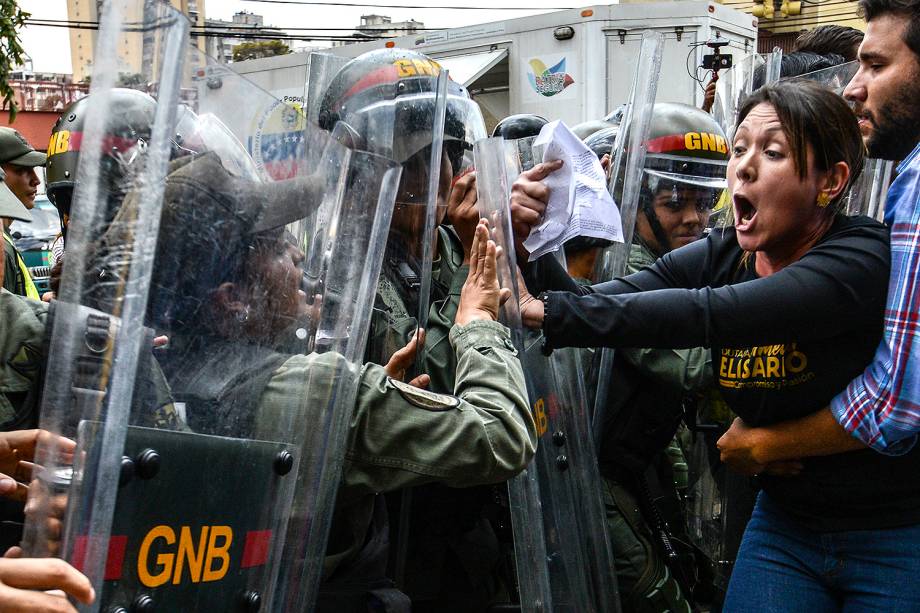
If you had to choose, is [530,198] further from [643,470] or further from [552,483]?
[643,470]

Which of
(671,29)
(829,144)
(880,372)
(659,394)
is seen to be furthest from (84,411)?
(671,29)

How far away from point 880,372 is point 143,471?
155 centimetres

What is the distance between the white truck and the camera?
1150 centimetres

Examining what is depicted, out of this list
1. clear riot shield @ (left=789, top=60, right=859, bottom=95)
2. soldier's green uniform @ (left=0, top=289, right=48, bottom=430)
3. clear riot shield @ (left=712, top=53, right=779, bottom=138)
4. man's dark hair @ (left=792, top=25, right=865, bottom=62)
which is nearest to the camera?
soldier's green uniform @ (left=0, top=289, right=48, bottom=430)

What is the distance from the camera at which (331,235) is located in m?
1.88

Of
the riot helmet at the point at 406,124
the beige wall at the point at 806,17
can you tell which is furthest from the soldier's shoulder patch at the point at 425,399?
the beige wall at the point at 806,17

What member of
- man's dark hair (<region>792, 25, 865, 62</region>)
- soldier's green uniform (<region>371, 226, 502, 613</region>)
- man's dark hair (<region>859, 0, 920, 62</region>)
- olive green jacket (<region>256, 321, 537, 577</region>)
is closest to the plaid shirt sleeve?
man's dark hair (<region>859, 0, 920, 62</region>)

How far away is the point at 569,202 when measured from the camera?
8.64ft

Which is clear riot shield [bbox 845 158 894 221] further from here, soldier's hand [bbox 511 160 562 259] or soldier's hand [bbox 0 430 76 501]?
soldier's hand [bbox 0 430 76 501]

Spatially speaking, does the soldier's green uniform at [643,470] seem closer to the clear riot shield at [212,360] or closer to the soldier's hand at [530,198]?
the soldier's hand at [530,198]

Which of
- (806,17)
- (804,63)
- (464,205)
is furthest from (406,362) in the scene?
(806,17)

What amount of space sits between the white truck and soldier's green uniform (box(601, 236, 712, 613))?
316 inches

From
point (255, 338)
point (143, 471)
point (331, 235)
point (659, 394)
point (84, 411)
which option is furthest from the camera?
point (659, 394)

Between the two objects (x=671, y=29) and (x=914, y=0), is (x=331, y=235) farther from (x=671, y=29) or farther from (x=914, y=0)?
(x=671, y=29)
